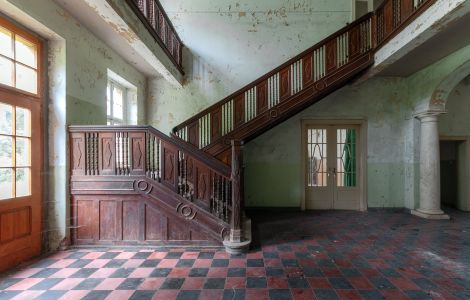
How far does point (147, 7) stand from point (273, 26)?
348 cm

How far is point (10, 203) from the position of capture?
2936mm

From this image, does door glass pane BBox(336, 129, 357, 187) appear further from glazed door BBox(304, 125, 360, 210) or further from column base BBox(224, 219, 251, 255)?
column base BBox(224, 219, 251, 255)

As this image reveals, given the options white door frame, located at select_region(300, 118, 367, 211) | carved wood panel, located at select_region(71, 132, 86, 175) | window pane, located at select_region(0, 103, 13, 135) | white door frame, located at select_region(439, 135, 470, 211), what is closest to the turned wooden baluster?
carved wood panel, located at select_region(71, 132, 86, 175)

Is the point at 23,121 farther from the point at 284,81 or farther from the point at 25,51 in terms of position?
the point at 284,81

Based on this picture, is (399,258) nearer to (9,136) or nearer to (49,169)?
(49,169)

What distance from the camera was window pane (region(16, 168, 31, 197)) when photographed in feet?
10.1

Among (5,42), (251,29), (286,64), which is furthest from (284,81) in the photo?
(5,42)

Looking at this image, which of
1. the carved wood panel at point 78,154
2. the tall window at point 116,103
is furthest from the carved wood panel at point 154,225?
the tall window at point 116,103

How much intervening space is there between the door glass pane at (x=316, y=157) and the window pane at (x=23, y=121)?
5.69m

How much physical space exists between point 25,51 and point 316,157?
20.1 ft

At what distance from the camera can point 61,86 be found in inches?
137

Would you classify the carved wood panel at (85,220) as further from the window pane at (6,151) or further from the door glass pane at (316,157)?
the door glass pane at (316,157)

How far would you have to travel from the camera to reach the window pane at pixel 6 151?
9.48ft

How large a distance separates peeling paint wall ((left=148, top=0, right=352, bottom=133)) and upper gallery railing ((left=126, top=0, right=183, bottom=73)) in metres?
0.47
